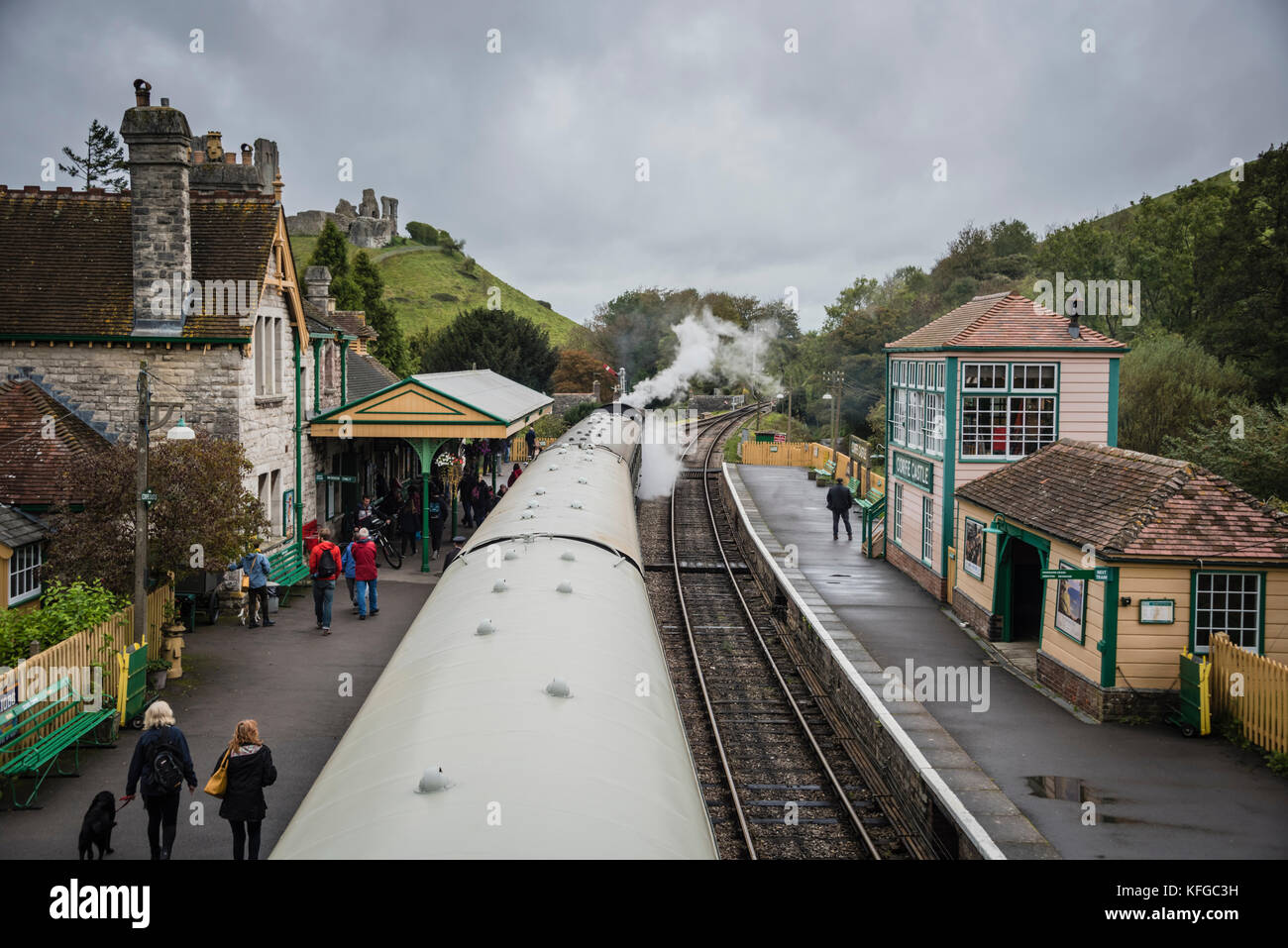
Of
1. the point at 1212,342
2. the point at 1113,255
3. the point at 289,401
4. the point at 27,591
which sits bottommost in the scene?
the point at 27,591

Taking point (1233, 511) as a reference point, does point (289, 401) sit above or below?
above

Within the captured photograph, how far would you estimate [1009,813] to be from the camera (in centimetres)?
979

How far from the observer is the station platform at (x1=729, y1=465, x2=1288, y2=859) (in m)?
9.40

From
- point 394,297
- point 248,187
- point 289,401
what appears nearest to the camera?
point 289,401

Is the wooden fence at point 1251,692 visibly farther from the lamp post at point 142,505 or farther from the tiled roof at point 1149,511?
the lamp post at point 142,505

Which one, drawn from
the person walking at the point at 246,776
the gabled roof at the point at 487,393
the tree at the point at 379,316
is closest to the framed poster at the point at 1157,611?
the person walking at the point at 246,776

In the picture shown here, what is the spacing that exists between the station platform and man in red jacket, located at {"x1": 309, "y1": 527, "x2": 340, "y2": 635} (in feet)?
25.7

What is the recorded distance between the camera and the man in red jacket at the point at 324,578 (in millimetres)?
16359

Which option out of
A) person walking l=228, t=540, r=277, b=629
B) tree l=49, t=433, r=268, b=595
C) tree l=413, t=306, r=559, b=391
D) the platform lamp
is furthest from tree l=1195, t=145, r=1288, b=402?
tree l=413, t=306, r=559, b=391

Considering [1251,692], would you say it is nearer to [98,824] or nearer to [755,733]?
[755,733]

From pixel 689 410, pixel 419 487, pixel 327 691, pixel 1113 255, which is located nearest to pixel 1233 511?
pixel 327 691

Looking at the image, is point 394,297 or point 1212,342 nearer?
point 1212,342

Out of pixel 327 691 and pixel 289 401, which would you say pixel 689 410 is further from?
pixel 327 691

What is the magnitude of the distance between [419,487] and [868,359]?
3209 centimetres
